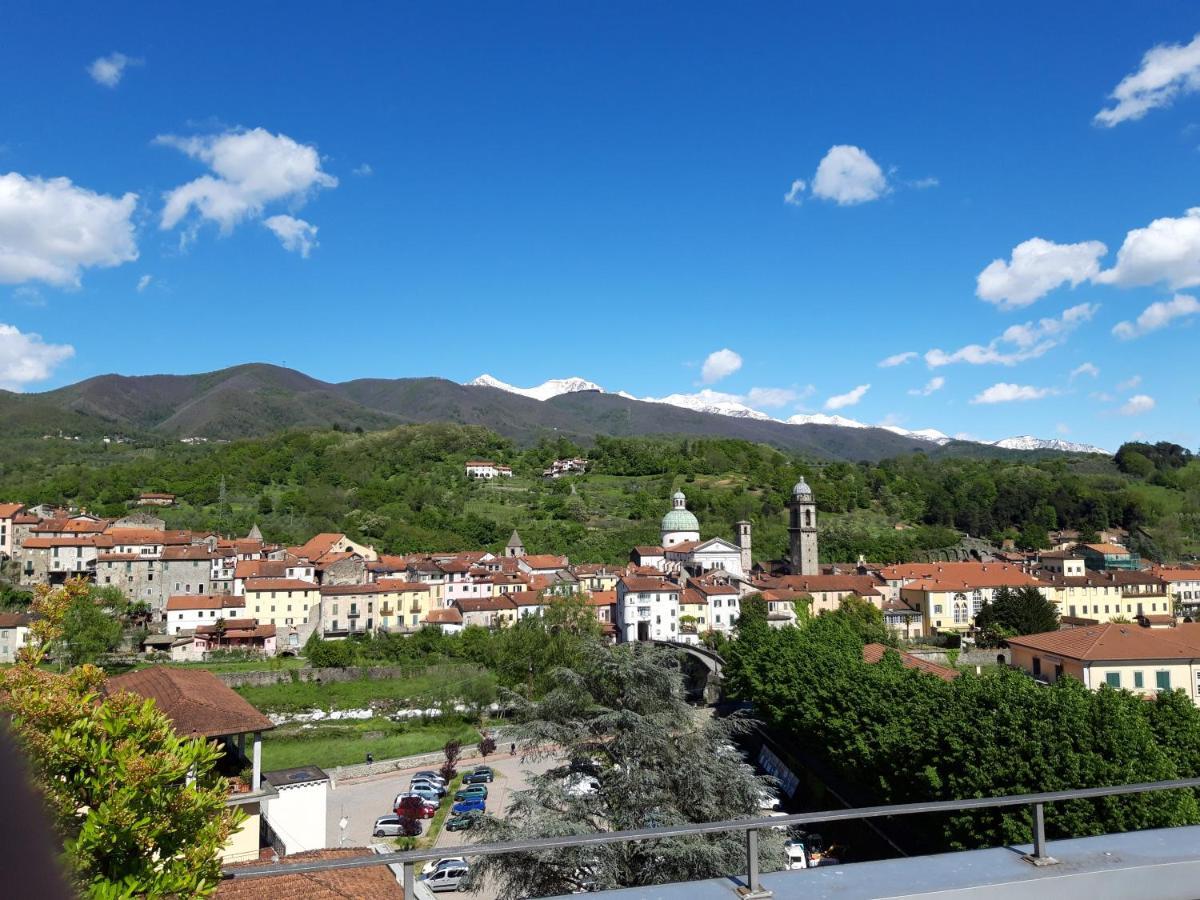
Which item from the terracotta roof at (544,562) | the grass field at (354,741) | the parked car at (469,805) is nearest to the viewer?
the parked car at (469,805)

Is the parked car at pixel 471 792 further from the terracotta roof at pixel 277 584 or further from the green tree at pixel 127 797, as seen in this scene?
the terracotta roof at pixel 277 584

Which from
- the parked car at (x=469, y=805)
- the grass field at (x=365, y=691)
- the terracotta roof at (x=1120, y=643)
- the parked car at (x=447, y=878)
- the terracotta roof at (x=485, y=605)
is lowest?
the grass field at (x=365, y=691)

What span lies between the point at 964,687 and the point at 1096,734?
9.88 ft

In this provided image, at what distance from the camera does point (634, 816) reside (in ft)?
31.1

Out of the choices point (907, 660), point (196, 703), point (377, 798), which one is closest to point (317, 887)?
point (196, 703)

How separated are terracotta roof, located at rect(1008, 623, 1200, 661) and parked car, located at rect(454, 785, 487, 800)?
72.0 feet

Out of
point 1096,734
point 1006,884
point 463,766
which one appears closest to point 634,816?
point 1006,884

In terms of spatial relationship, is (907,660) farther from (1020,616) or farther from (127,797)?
(127,797)

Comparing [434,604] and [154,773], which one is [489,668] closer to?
[434,604]

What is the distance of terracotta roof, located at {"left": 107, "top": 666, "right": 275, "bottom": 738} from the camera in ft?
30.8

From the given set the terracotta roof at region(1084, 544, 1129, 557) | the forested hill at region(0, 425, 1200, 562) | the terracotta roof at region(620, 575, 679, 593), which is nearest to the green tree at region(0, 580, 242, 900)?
the terracotta roof at region(620, 575, 679, 593)

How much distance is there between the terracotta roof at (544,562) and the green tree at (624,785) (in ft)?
148

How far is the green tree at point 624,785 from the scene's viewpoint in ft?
28.0

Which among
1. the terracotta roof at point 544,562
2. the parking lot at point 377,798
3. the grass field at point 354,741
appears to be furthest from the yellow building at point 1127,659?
the terracotta roof at point 544,562
